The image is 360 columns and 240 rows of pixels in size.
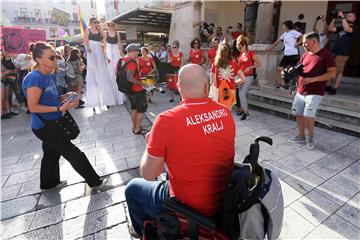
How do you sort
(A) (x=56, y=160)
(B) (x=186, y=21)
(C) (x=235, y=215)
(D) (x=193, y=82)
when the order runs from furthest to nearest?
(B) (x=186, y=21) < (A) (x=56, y=160) < (D) (x=193, y=82) < (C) (x=235, y=215)

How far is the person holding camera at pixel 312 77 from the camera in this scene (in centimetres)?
329

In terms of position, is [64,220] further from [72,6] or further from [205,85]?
[72,6]

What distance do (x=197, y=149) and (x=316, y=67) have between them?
2896mm

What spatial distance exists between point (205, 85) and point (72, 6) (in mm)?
45644

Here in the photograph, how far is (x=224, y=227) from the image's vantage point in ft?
4.43

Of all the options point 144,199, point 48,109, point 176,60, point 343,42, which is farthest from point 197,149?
point 176,60

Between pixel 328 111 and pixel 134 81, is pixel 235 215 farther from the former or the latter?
pixel 328 111

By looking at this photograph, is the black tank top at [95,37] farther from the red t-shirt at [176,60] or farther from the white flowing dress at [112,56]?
the red t-shirt at [176,60]

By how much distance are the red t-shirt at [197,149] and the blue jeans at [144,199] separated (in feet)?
0.51

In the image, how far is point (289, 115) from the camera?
5250mm

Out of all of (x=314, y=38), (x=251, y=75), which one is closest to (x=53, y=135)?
(x=314, y=38)

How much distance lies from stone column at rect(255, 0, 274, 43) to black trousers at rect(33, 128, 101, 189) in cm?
614

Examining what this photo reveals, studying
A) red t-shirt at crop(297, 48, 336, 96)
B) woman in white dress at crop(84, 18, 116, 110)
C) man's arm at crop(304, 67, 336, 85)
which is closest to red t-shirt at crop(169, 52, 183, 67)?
woman in white dress at crop(84, 18, 116, 110)

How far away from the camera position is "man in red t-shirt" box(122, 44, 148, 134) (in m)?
4.00
